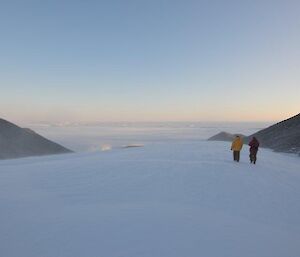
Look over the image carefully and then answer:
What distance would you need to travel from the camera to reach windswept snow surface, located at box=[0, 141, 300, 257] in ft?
31.3

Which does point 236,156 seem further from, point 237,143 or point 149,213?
point 149,213

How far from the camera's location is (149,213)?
11945 mm

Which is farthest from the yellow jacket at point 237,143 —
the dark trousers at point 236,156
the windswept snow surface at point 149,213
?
the windswept snow surface at point 149,213

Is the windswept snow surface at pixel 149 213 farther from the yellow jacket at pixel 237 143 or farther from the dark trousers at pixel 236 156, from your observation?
the dark trousers at pixel 236 156

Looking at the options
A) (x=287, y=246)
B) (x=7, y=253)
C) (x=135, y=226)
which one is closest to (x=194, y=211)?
(x=135, y=226)

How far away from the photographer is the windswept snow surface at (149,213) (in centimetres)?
955

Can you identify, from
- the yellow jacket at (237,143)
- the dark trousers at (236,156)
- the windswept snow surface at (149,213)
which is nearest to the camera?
the windswept snow surface at (149,213)

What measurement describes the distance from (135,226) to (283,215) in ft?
17.7

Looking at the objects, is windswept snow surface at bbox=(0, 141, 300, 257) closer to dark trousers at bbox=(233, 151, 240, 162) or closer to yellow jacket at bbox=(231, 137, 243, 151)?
yellow jacket at bbox=(231, 137, 243, 151)

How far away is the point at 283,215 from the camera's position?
12.9m

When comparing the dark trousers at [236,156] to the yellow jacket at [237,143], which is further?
the dark trousers at [236,156]

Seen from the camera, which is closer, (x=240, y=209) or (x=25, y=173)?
(x=240, y=209)

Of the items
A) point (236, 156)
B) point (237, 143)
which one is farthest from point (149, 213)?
point (236, 156)

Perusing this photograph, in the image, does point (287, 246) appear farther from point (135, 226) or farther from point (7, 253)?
point (7, 253)
